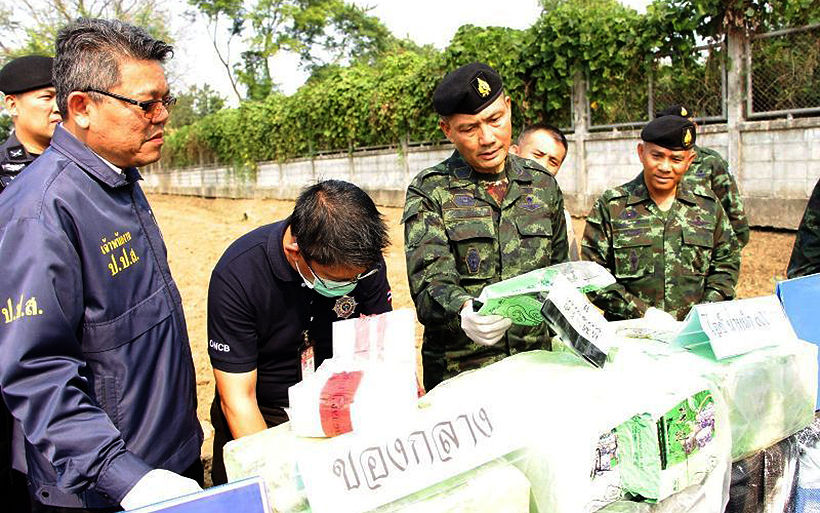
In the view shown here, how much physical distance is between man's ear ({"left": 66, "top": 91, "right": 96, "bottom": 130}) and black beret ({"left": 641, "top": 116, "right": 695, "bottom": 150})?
2.03 meters

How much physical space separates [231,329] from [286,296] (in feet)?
0.58

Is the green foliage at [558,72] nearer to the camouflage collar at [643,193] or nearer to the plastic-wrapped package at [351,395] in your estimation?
the camouflage collar at [643,193]

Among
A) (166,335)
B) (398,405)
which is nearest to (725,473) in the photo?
(398,405)

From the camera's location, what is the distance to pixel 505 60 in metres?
9.07

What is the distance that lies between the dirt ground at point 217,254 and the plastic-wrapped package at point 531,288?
733mm

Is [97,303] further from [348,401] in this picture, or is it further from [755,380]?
[755,380]

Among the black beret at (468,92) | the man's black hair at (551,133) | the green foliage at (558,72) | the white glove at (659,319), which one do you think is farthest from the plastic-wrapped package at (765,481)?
the green foliage at (558,72)

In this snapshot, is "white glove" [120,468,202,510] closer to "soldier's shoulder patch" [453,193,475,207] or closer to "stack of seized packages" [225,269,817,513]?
"stack of seized packages" [225,269,817,513]

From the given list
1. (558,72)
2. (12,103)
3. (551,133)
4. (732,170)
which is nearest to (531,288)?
(551,133)

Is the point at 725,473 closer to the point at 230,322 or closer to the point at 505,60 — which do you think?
the point at 230,322

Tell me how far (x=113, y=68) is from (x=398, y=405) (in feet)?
3.29

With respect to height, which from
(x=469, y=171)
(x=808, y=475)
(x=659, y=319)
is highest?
(x=469, y=171)

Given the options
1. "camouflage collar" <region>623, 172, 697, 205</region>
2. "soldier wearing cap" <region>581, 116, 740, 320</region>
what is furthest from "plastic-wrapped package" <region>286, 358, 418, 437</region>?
"camouflage collar" <region>623, 172, 697, 205</region>

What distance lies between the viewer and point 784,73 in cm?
664
